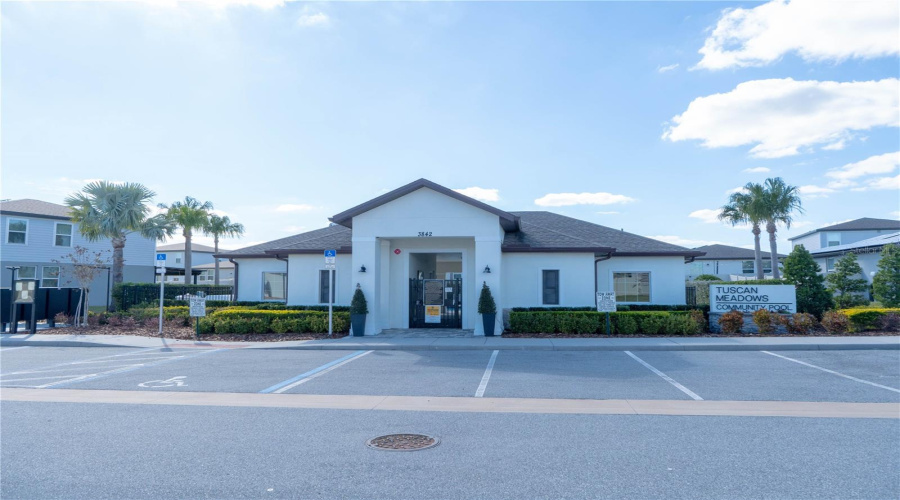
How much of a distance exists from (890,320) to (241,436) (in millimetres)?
19413

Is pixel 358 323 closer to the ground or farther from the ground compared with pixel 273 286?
closer to the ground

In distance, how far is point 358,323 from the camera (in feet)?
59.9

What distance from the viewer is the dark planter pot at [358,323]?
18219 mm

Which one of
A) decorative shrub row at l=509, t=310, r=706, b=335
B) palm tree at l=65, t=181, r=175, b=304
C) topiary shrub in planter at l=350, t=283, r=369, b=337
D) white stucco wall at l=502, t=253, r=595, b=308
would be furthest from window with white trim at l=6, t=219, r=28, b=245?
decorative shrub row at l=509, t=310, r=706, b=335

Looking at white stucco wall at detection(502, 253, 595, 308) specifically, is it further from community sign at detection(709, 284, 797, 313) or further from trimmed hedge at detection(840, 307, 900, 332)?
trimmed hedge at detection(840, 307, 900, 332)

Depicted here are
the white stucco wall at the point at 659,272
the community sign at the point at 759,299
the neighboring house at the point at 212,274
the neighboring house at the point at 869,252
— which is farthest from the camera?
the neighboring house at the point at 212,274

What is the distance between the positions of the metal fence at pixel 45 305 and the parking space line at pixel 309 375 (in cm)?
1333

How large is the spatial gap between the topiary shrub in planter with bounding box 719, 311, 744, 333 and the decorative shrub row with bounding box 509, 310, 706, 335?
2.00ft

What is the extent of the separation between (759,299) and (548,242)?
7154mm

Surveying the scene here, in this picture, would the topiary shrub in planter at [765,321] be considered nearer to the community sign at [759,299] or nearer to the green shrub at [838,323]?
the community sign at [759,299]

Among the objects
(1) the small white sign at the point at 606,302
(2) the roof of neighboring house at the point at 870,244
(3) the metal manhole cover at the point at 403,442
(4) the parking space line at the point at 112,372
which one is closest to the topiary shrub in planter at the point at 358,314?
(4) the parking space line at the point at 112,372

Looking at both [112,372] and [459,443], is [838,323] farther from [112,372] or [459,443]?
[112,372]

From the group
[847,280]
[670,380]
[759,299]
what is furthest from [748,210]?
[670,380]

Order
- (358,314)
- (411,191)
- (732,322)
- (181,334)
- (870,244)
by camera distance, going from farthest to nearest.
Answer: (870,244) → (181,334) → (411,191) → (358,314) → (732,322)
